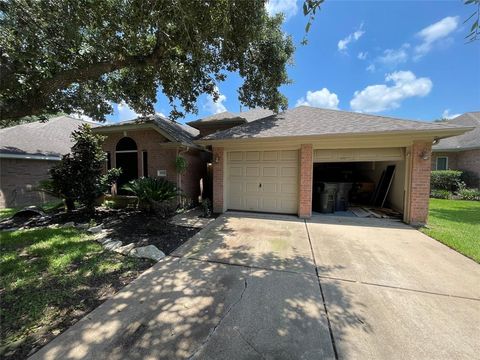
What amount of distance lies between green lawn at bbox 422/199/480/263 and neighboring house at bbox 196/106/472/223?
77 cm

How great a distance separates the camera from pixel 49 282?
3.38 meters

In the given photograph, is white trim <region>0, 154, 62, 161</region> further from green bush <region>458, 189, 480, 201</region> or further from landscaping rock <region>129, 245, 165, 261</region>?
green bush <region>458, 189, 480, 201</region>

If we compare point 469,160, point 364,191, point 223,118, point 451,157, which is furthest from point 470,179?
point 223,118

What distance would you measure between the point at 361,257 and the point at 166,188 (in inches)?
244

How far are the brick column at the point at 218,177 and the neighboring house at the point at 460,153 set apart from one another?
14463mm

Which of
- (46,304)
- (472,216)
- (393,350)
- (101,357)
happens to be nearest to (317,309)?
(393,350)

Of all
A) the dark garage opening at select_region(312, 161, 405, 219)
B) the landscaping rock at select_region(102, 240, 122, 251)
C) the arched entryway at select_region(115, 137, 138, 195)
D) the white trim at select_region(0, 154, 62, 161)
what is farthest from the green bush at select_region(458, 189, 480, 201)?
the white trim at select_region(0, 154, 62, 161)

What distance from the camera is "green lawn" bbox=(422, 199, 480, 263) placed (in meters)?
4.93

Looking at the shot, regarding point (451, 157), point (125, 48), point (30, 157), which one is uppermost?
point (125, 48)

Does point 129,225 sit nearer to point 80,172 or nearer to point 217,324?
point 80,172

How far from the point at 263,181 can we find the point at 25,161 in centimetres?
1265

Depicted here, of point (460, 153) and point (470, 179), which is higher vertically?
point (460, 153)

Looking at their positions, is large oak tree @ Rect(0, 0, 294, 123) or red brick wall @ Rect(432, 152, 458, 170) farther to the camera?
red brick wall @ Rect(432, 152, 458, 170)

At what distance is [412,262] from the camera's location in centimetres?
423
